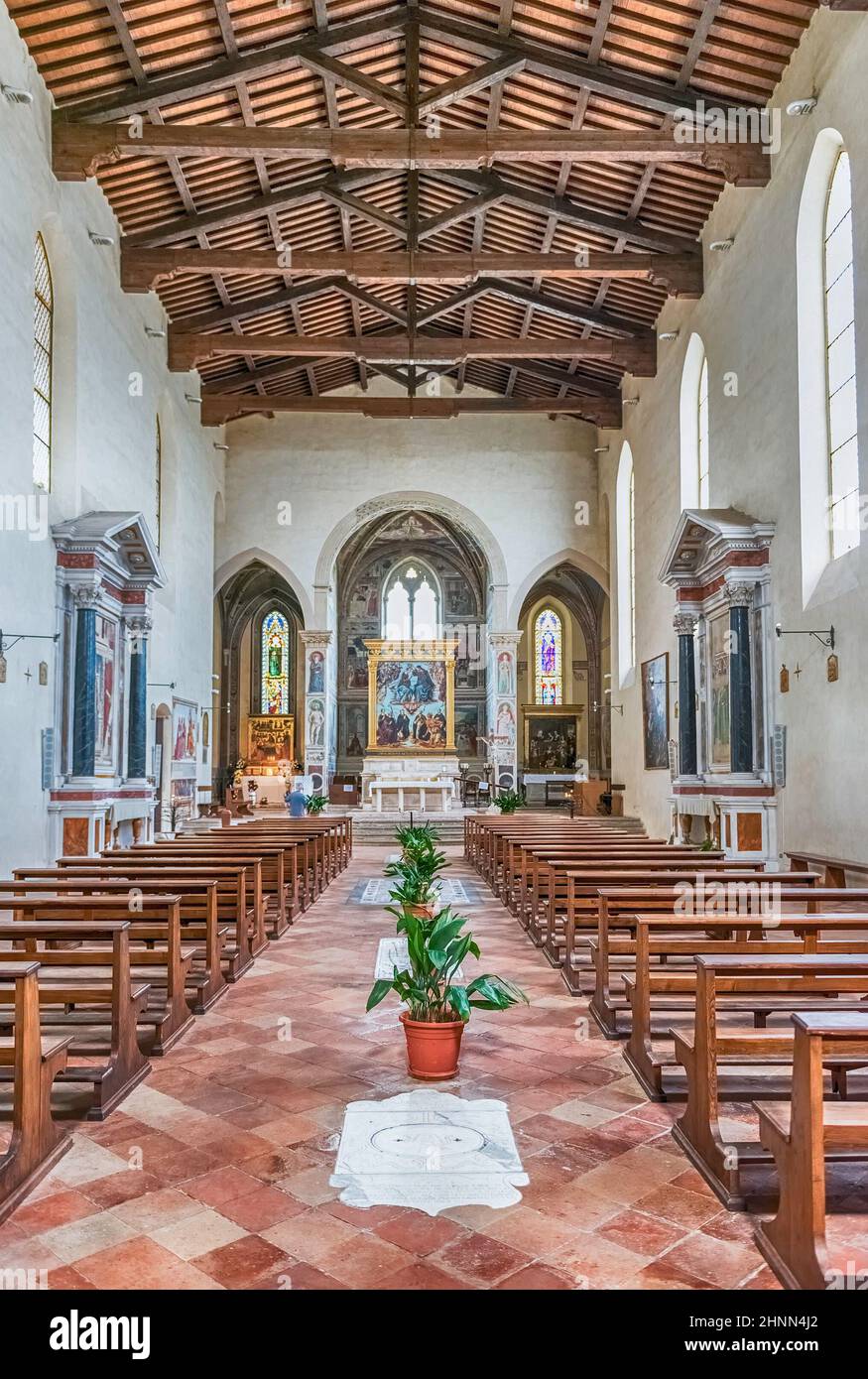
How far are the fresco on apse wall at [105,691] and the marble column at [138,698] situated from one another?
0.46 m

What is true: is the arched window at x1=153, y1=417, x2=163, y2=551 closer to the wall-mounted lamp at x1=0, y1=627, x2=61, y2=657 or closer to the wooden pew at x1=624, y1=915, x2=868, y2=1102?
the wall-mounted lamp at x1=0, y1=627, x2=61, y2=657

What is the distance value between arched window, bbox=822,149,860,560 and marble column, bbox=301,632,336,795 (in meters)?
14.3

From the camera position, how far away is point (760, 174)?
39.3 ft

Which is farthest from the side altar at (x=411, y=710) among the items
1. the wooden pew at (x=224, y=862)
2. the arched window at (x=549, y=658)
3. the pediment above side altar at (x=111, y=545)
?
the wooden pew at (x=224, y=862)

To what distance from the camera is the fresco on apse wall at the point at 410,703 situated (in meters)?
→ 25.5

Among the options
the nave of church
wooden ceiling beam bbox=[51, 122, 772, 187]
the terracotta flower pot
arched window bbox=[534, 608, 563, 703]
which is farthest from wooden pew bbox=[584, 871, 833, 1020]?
arched window bbox=[534, 608, 563, 703]

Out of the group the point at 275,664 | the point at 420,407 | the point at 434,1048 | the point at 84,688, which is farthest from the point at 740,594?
the point at 275,664

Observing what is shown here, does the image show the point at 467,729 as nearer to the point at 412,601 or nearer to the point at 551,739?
the point at 551,739

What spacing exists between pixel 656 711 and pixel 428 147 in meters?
9.39

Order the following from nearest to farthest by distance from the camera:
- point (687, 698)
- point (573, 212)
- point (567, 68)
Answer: point (567, 68) → point (687, 698) → point (573, 212)

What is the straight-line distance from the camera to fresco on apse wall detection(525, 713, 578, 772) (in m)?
30.6

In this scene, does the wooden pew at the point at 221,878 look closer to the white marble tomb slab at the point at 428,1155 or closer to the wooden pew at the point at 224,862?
the wooden pew at the point at 224,862

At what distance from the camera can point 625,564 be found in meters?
21.4
